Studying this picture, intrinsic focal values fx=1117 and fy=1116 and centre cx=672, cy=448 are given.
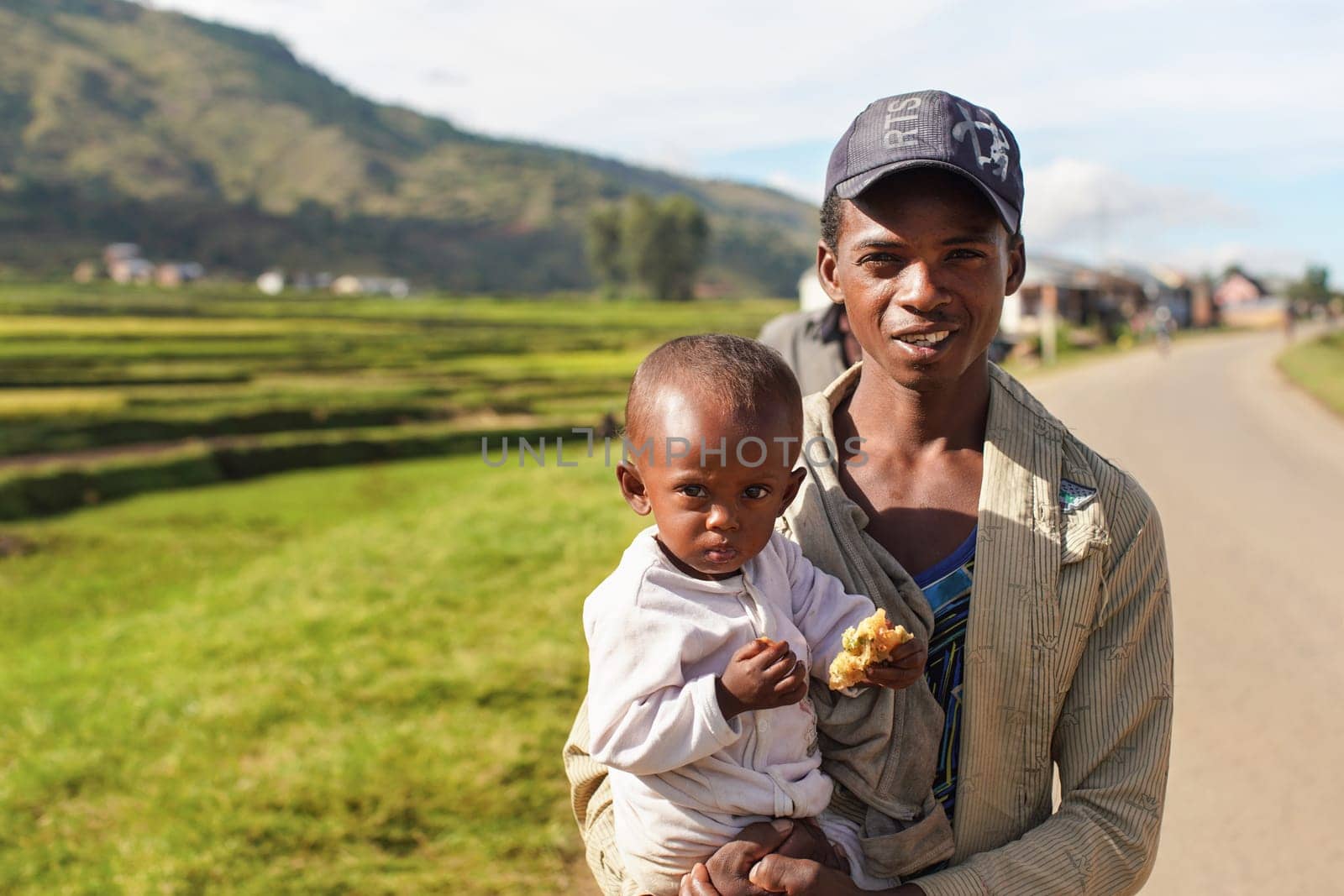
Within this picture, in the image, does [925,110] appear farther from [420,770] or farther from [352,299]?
[352,299]

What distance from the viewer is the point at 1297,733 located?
4.83 meters

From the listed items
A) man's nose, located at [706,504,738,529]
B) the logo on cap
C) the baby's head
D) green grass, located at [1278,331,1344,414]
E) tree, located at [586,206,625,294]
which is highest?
tree, located at [586,206,625,294]

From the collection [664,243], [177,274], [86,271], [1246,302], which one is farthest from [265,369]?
[1246,302]

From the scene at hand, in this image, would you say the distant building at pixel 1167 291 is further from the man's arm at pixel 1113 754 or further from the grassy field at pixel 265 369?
the man's arm at pixel 1113 754

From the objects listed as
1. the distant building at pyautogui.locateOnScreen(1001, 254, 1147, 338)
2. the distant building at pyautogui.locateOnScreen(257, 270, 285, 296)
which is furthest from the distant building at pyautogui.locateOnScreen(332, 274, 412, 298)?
the distant building at pyautogui.locateOnScreen(1001, 254, 1147, 338)

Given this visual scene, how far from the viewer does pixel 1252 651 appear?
580cm

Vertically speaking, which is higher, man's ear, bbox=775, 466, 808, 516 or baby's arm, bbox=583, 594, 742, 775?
man's ear, bbox=775, 466, 808, 516

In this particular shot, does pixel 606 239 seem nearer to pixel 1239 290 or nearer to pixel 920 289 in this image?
pixel 1239 290

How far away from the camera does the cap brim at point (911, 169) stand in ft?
5.06

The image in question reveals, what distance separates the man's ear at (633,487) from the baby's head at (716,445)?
0.07 m

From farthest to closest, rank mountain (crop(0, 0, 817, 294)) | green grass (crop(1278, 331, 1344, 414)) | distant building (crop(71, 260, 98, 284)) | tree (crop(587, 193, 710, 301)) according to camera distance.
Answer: mountain (crop(0, 0, 817, 294)) → tree (crop(587, 193, 710, 301)) → distant building (crop(71, 260, 98, 284)) → green grass (crop(1278, 331, 1344, 414))

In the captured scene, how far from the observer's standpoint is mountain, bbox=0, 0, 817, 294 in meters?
71.0

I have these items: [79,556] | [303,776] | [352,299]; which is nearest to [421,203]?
[352,299]

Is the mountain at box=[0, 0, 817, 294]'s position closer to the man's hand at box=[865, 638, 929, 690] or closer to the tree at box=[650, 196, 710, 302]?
the tree at box=[650, 196, 710, 302]
